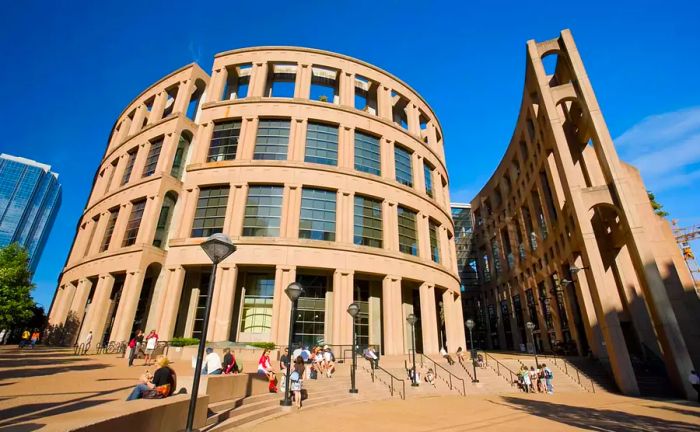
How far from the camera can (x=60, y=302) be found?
2920 cm

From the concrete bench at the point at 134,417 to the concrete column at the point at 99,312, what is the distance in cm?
2166

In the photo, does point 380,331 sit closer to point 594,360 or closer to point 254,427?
point 594,360

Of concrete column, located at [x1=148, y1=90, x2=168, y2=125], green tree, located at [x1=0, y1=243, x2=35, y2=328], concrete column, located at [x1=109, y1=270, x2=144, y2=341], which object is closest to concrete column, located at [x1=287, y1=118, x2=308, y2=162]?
concrete column, located at [x1=109, y1=270, x2=144, y2=341]

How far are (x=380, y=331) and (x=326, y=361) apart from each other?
27.7 feet

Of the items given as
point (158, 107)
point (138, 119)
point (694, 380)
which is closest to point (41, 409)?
point (694, 380)

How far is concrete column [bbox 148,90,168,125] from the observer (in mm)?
31328

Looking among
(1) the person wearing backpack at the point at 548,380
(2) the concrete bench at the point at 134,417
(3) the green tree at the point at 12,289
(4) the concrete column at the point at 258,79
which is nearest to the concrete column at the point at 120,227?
(3) the green tree at the point at 12,289

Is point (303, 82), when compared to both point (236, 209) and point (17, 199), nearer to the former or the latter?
point (236, 209)

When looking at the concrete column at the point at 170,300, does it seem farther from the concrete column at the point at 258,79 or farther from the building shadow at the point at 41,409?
the concrete column at the point at 258,79

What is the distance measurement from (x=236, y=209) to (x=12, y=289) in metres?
19.0

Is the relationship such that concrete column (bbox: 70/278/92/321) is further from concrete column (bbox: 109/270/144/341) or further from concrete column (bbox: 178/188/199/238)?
concrete column (bbox: 178/188/199/238)

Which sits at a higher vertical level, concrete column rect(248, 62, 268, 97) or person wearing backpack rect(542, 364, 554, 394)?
concrete column rect(248, 62, 268, 97)

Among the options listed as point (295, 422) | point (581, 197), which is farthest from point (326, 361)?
point (581, 197)

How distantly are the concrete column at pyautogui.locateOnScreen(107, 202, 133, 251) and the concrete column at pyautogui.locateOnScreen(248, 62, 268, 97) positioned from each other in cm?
1349
